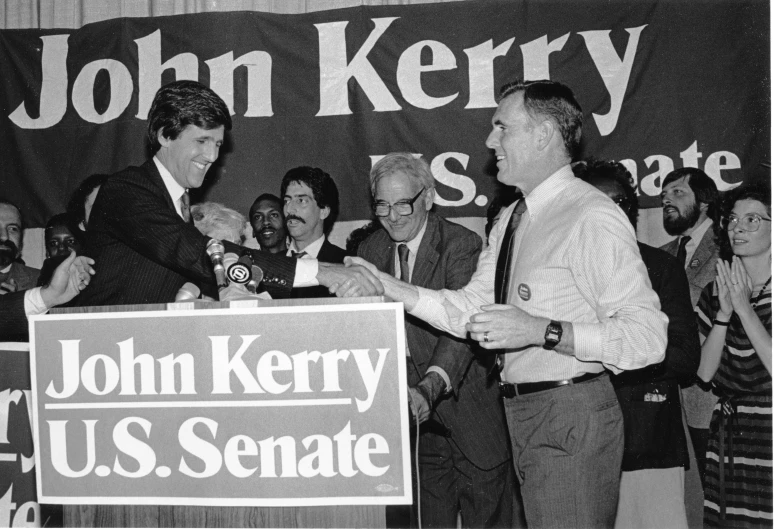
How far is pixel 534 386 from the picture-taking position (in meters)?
2.42

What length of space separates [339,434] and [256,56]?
3.84 m

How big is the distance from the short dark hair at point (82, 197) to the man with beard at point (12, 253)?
14.5 inches

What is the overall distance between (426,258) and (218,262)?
157 cm

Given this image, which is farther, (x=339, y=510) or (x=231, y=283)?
(x=231, y=283)

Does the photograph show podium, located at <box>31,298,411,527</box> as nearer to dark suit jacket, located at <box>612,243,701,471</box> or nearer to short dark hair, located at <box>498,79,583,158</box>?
short dark hair, located at <box>498,79,583,158</box>

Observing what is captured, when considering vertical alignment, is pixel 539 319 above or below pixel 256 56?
below

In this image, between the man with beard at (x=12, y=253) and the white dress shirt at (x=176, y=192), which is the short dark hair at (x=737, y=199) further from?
the man with beard at (x=12, y=253)

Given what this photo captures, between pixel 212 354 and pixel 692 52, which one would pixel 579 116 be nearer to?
pixel 212 354

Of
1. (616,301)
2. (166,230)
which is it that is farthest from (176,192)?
(616,301)

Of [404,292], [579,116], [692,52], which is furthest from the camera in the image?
[692,52]

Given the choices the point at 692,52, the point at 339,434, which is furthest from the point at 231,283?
the point at 692,52

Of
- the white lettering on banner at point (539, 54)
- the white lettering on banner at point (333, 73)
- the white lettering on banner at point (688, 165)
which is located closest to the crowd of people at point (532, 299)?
the white lettering on banner at point (688, 165)

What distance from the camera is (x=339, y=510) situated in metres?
2.12

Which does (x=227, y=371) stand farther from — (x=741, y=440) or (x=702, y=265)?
(x=702, y=265)
